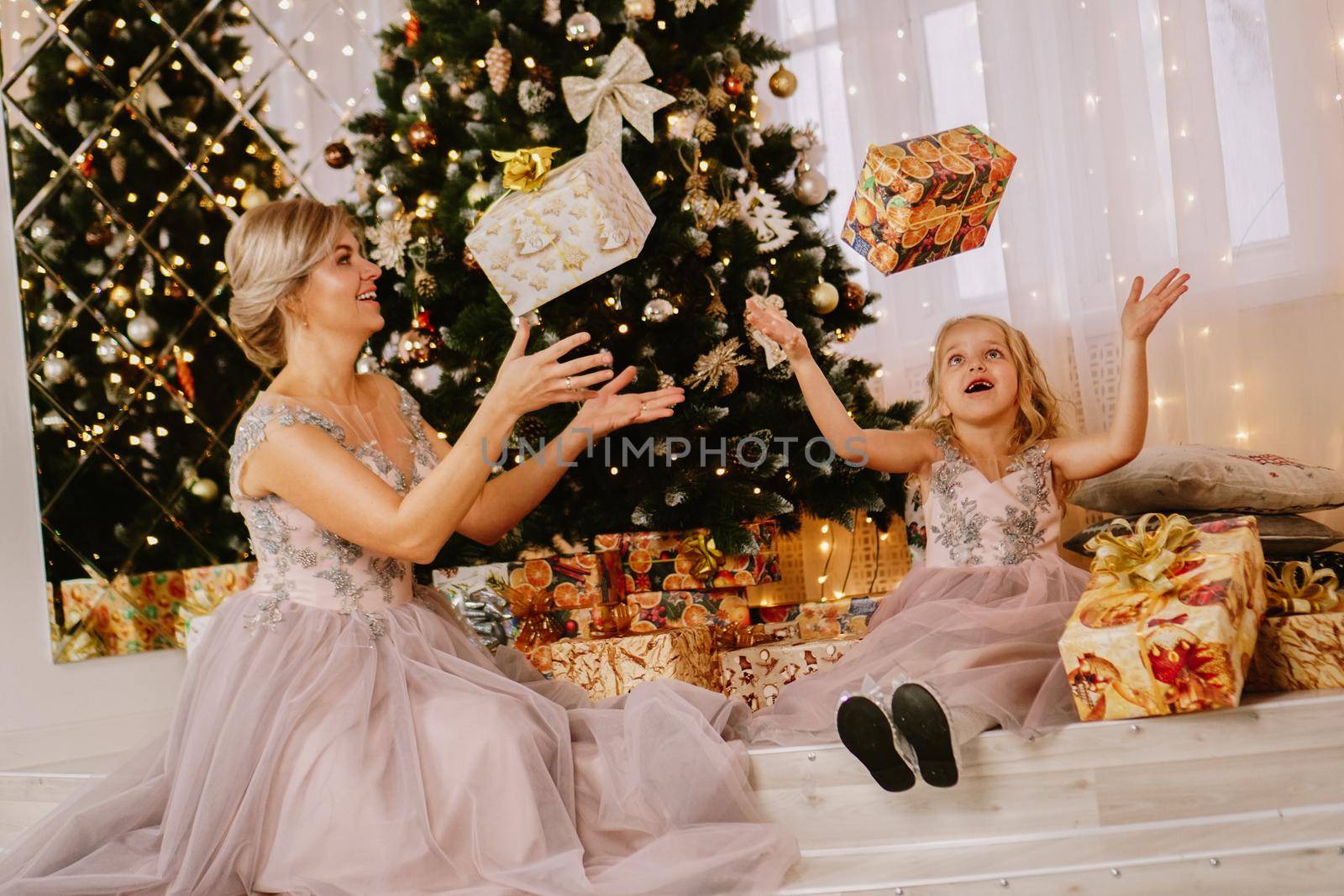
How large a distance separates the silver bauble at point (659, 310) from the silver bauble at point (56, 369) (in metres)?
1.56

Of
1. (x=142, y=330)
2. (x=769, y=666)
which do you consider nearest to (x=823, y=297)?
(x=769, y=666)

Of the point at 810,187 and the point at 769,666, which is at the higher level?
the point at 810,187

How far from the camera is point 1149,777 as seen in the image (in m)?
1.54

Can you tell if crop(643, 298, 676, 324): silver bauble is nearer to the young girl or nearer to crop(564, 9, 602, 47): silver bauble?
the young girl

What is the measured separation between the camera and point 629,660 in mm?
2102

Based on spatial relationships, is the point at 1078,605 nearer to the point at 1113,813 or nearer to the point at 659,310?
the point at 1113,813

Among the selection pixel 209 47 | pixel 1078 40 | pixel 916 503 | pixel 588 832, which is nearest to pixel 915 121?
pixel 1078 40

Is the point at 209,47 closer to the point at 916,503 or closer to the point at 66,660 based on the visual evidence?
the point at 66,660

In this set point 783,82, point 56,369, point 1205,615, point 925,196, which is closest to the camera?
point 1205,615

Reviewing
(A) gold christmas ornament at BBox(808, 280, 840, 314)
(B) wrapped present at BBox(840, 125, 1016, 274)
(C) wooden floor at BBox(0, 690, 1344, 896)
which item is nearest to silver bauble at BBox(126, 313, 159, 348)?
(A) gold christmas ornament at BBox(808, 280, 840, 314)

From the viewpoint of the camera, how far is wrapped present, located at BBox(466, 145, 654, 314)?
205 cm

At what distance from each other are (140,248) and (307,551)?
1608mm

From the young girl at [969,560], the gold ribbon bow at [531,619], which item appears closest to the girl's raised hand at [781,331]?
the young girl at [969,560]

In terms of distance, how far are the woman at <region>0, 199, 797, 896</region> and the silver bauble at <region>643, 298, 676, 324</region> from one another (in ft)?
1.08
